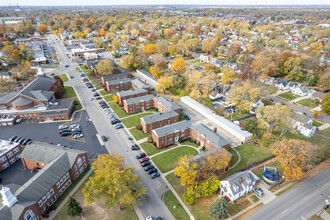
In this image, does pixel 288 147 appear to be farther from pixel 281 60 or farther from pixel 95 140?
pixel 281 60

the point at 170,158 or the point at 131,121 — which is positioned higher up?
the point at 131,121

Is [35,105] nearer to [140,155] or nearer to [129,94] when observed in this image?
[129,94]

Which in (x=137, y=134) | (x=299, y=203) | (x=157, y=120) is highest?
(x=157, y=120)

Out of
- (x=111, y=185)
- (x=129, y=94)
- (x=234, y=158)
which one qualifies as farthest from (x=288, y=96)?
(x=111, y=185)

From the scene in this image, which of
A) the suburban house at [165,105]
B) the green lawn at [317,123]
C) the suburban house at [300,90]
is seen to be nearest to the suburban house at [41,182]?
the suburban house at [165,105]

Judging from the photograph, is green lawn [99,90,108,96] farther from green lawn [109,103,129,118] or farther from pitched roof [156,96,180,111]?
pitched roof [156,96,180,111]

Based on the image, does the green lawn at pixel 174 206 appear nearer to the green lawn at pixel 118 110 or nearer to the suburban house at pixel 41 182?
the suburban house at pixel 41 182

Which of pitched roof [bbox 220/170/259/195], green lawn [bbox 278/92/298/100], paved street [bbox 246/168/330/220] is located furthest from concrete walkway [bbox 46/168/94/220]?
green lawn [bbox 278/92/298/100]
